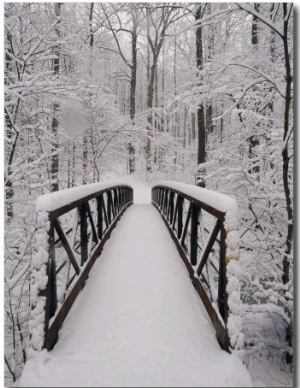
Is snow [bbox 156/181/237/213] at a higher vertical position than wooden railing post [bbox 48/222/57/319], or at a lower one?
higher

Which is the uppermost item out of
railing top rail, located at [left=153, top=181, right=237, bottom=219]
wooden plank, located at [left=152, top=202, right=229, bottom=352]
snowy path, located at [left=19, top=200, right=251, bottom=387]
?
railing top rail, located at [left=153, top=181, right=237, bottom=219]

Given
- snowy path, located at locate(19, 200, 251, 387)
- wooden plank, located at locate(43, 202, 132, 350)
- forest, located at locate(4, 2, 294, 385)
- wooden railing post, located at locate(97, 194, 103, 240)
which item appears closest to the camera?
snowy path, located at locate(19, 200, 251, 387)

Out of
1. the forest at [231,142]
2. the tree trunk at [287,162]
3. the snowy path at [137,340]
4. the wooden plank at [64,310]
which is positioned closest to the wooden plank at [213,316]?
the snowy path at [137,340]

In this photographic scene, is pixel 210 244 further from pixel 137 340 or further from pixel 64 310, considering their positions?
pixel 64 310

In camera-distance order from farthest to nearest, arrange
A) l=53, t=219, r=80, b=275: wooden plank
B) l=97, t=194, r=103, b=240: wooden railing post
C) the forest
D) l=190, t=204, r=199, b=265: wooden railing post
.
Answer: l=97, t=194, r=103, b=240: wooden railing post
the forest
l=190, t=204, r=199, b=265: wooden railing post
l=53, t=219, r=80, b=275: wooden plank

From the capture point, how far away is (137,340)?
2742 mm

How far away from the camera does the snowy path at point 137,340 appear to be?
88.8 inches

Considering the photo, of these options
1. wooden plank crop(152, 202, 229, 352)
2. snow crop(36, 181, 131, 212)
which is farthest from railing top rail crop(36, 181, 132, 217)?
wooden plank crop(152, 202, 229, 352)

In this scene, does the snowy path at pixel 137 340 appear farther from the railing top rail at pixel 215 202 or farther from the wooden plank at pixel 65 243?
the railing top rail at pixel 215 202

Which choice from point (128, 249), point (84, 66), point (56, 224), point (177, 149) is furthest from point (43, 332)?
point (177, 149)

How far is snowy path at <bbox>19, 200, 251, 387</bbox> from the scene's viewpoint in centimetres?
226

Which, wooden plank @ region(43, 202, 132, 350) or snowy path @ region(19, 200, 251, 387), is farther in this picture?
wooden plank @ region(43, 202, 132, 350)

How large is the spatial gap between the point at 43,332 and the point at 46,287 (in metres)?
0.33

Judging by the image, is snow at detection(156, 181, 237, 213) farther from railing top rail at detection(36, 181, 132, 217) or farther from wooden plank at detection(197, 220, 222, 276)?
railing top rail at detection(36, 181, 132, 217)
